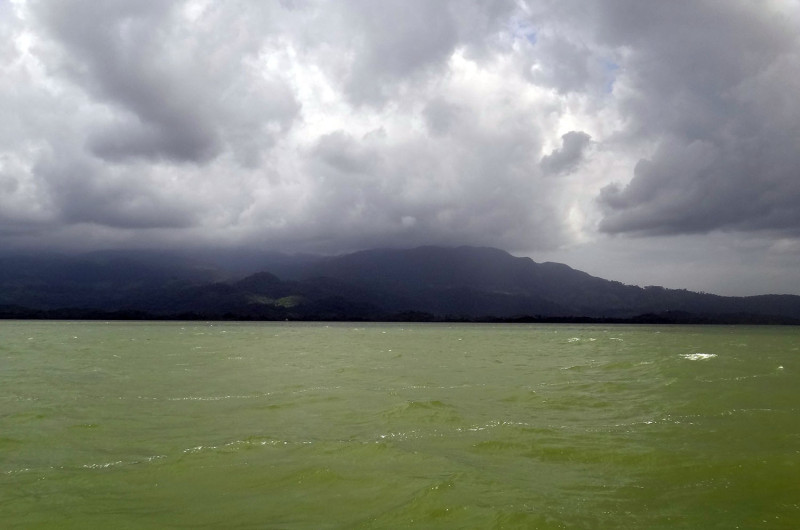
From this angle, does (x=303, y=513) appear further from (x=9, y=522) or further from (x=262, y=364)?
(x=262, y=364)

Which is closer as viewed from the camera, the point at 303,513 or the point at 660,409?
the point at 303,513

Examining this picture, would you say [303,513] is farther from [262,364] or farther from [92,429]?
[262,364]

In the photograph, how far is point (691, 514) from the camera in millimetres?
8719

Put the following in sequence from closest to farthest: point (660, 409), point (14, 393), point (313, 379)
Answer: point (660, 409)
point (14, 393)
point (313, 379)

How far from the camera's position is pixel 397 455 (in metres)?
12.3

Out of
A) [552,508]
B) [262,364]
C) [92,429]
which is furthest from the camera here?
[262,364]

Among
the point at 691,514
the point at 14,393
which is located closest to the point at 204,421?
the point at 14,393

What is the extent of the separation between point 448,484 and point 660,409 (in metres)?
12.3

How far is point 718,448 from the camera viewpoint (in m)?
13.1

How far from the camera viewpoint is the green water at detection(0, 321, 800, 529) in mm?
8727

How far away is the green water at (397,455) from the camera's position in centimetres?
873

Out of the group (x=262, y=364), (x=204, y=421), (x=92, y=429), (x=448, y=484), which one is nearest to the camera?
(x=448, y=484)

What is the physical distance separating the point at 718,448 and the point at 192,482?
12.1 meters

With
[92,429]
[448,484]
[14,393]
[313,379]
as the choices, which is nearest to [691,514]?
[448,484]
